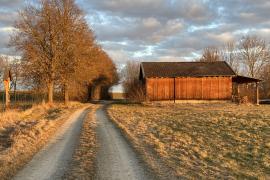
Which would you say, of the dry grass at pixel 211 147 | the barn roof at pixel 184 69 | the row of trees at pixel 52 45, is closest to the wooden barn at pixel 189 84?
the barn roof at pixel 184 69

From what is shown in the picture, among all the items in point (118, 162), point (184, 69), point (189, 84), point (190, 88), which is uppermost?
point (184, 69)

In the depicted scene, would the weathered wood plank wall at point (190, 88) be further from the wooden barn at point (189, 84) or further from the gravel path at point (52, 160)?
the gravel path at point (52, 160)

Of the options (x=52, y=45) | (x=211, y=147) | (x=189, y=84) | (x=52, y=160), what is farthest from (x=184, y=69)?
(x=52, y=160)

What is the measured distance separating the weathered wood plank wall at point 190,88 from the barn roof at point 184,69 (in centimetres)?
59

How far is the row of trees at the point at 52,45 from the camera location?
131 feet

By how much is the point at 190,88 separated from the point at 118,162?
3495 cm

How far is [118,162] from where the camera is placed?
11.0m

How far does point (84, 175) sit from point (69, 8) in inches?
1370

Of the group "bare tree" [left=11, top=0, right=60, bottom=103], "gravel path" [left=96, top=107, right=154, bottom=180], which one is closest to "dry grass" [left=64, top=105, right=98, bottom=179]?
"gravel path" [left=96, top=107, right=154, bottom=180]

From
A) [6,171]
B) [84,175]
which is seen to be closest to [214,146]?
[84,175]

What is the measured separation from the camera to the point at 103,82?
6838cm

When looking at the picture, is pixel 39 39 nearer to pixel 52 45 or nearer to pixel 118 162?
pixel 52 45

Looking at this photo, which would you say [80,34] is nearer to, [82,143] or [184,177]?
[82,143]

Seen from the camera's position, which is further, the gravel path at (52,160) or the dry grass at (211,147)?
the dry grass at (211,147)
